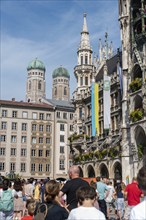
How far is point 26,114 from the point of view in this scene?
232 ft

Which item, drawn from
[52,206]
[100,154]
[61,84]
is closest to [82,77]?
[100,154]

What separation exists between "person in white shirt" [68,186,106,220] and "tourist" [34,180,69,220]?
0.93 meters

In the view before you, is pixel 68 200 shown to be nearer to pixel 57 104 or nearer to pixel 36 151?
pixel 36 151

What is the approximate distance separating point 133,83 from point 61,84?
400 ft

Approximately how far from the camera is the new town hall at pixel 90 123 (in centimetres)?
3678

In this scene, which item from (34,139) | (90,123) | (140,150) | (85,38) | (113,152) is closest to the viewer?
(140,150)

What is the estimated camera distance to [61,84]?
158 meters

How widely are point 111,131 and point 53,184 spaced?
36842 millimetres

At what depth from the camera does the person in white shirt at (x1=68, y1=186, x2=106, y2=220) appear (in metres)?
4.71

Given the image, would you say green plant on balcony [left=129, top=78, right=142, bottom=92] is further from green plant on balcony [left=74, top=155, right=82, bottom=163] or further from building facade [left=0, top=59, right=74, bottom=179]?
building facade [left=0, top=59, right=74, bottom=179]

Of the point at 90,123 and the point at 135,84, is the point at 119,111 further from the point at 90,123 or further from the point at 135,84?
the point at 90,123

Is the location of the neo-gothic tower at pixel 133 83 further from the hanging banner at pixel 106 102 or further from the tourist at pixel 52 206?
the tourist at pixel 52 206

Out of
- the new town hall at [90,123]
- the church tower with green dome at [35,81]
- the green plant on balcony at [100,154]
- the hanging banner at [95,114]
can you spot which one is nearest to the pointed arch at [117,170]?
the new town hall at [90,123]

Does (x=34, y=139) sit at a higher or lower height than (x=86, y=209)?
higher
